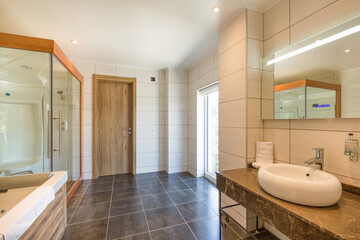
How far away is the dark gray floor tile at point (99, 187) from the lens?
8.54 feet

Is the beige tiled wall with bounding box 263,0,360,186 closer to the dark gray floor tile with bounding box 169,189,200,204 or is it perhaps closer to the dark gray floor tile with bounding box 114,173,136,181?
the dark gray floor tile with bounding box 169,189,200,204

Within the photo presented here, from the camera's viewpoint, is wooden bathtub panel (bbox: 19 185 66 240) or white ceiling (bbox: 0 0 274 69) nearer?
wooden bathtub panel (bbox: 19 185 66 240)

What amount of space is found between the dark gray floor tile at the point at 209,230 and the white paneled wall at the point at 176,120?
1724 millimetres

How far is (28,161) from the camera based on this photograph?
192cm

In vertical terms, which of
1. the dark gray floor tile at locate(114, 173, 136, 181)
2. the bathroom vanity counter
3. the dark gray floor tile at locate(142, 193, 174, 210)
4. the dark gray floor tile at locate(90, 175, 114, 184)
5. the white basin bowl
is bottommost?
the dark gray floor tile at locate(114, 173, 136, 181)

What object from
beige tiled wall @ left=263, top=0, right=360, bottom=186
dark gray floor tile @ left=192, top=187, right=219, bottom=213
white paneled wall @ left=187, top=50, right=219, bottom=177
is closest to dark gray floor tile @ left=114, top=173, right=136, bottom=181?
white paneled wall @ left=187, top=50, right=219, bottom=177

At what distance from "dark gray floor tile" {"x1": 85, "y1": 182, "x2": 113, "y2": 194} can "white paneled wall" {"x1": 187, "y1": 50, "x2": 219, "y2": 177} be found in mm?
1680

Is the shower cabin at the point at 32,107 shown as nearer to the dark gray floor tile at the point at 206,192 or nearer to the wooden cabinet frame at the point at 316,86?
the dark gray floor tile at the point at 206,192

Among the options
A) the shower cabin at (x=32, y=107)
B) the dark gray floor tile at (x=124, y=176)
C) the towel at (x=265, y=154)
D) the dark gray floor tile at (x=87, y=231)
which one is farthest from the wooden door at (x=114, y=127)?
the towel at (x=265, y=154)

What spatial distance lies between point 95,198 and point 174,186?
→ 1.27 metres

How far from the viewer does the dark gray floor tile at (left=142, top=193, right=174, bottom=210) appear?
7.01 ft

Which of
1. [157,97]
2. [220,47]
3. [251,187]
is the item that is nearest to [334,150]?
[251,187]

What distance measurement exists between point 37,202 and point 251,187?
148 centimetres

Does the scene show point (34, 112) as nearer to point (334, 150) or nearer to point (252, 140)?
point (252, 140)
